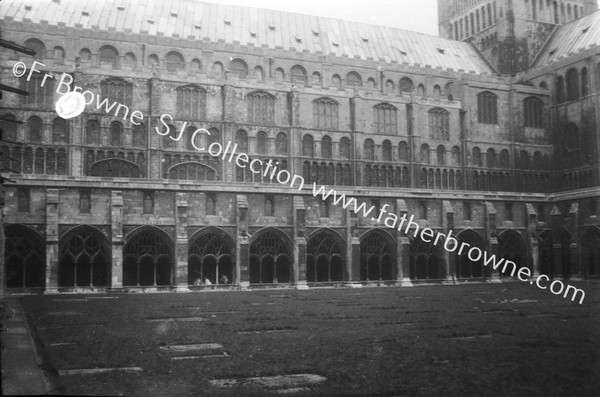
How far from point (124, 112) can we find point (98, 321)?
107ft

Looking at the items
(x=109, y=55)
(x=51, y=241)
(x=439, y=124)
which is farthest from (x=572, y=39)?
(x=51, y=241)

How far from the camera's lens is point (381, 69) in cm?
6172

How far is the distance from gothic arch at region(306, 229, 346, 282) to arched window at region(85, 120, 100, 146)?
1837 centimetres

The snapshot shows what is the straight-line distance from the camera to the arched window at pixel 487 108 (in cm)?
6062

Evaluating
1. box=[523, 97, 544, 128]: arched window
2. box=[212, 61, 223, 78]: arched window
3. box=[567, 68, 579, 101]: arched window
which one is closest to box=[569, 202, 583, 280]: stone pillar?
box=[523, 97, 544, 128]: arched window

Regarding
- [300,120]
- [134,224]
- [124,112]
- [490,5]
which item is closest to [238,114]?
[300,120]

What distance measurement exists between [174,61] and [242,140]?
9662 mm

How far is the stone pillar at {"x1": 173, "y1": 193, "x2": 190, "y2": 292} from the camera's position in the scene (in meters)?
37.7

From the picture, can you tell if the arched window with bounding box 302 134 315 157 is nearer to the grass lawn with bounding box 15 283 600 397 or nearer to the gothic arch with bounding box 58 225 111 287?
the gothic arch with bounding box 58 225 111 287

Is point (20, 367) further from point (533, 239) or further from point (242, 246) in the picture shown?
point (533, 239)

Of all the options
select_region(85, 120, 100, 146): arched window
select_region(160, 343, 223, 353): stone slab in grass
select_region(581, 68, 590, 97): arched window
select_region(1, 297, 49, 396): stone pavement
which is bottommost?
select_region(160, 343, 223, 353): stone slab in grass

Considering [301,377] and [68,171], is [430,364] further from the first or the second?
[68,171]

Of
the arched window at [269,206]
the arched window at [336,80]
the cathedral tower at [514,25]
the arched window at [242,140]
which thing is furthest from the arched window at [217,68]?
the cathedral tower at [514,25]

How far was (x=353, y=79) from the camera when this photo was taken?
60.9 m
